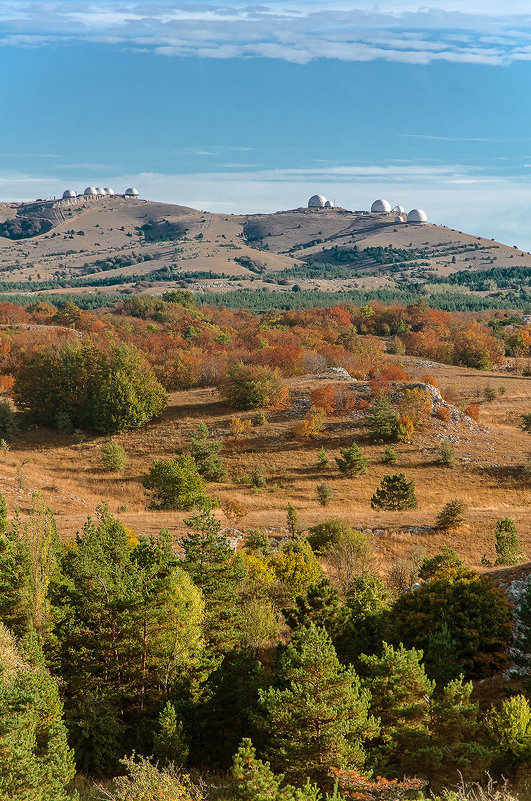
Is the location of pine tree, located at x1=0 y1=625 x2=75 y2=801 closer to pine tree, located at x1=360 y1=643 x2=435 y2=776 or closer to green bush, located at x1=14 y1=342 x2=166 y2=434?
pine tree, located at x1=360 y1=643 x2=435 y2=776

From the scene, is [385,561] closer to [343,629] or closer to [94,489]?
[343,629]

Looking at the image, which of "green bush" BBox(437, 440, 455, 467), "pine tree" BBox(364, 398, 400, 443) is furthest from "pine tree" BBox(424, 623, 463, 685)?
"pine tree" BBox(364, 398, 400, 443)

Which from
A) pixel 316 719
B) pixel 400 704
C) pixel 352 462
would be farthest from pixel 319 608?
pixel 352 462

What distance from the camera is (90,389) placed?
2891 inches

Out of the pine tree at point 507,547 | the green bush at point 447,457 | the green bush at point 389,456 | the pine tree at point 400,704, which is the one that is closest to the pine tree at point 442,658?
the pine tree at point 400,704

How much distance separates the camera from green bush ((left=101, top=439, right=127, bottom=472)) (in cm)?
5909

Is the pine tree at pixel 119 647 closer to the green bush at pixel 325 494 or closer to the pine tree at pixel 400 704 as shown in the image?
the pine tree at pixel 400 704

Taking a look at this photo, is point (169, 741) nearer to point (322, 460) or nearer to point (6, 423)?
point (322, 460)

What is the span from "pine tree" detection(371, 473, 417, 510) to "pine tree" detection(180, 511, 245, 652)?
23094mm

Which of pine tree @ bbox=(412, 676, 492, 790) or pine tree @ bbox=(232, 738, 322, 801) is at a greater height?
pine tree @ bbox=(232, 738, 322, 801)

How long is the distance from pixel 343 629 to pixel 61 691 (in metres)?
10.7

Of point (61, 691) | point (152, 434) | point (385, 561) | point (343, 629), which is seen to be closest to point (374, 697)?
point (343, 629)

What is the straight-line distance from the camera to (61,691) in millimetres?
22594

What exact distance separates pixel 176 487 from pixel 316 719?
101 ft
